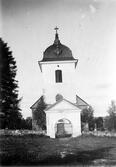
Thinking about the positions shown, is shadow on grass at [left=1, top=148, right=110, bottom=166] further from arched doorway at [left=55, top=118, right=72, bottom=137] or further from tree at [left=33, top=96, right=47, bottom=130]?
tree at [left=33, top=96, right=47, bottom=130]

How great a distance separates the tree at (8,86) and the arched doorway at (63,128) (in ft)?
3.90

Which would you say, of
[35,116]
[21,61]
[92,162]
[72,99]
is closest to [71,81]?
[72,99]

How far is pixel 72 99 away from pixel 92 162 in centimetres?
372

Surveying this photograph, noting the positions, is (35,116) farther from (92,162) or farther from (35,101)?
(92,162)

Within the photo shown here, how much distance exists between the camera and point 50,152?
5102 mm

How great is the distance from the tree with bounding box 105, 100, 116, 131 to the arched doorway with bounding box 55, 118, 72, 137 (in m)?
0.73

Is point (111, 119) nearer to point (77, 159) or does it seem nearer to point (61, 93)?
point (77, 159)

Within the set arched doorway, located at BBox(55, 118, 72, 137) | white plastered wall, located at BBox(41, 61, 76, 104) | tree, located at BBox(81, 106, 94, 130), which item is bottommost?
arched doorway, located at BBox(55, 118, 72, 137)

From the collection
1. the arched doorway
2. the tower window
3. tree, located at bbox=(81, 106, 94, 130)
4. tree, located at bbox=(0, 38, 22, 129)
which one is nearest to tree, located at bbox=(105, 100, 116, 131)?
tree, located at bbox=(81, 106, 94, 130)

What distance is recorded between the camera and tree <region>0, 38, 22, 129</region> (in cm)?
512

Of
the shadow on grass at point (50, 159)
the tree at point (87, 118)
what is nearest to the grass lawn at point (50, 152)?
the shadow on grass at point (50, 159)

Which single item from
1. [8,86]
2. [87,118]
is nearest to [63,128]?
[87,118]

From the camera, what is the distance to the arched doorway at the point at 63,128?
648cm

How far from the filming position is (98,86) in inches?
229
